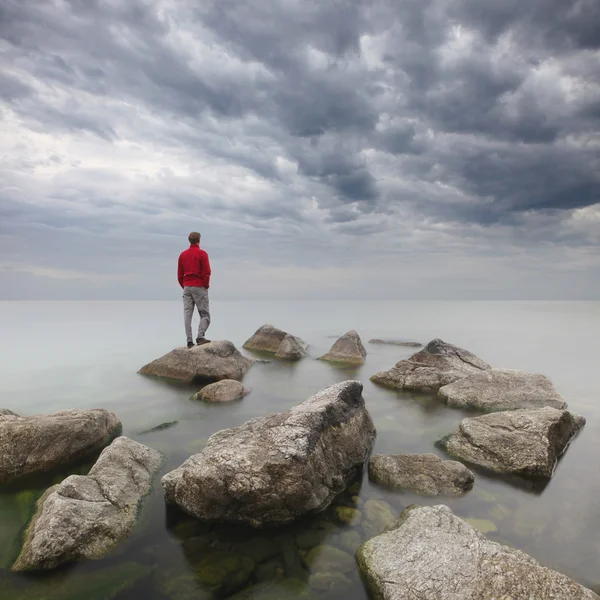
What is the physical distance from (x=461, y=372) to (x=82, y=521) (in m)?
14.3

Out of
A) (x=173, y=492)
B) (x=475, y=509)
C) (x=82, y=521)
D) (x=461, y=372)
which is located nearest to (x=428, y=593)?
Result: (x=475, y=509)

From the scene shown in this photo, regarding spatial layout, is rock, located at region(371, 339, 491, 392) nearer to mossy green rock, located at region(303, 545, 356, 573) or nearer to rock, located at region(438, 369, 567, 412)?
rock, located at region(438, 369, 567, 412)

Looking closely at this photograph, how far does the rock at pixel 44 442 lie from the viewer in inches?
308

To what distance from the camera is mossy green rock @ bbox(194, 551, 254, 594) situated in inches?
201

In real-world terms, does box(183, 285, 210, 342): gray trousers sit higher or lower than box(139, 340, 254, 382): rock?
higher

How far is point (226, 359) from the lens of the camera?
17797 millimetres

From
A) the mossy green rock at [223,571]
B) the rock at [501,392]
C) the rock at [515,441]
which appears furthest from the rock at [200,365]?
the mossy green rock at [223,571]

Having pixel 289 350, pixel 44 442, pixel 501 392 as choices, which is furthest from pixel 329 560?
pixel 289 350

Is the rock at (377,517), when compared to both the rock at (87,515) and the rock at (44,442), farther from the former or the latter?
the rock at (44,442)

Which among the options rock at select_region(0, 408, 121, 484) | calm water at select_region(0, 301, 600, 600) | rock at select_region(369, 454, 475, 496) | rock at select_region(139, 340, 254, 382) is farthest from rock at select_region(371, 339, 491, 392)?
rock at select_region(0, 408, 121, 484)

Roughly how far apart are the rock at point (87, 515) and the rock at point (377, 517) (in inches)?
152

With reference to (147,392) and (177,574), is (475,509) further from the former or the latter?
(147,392)

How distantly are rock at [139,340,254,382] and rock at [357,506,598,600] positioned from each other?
1218 cm

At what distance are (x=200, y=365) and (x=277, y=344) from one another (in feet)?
30.3
